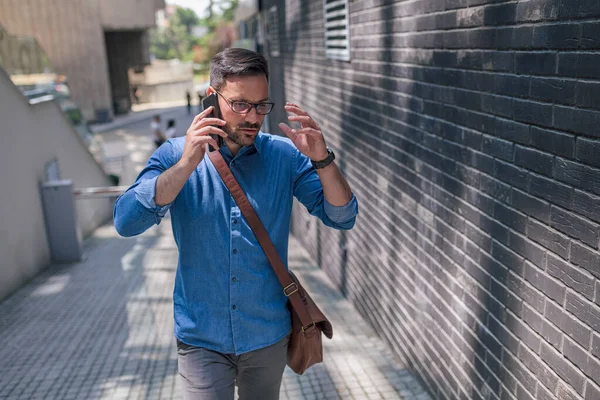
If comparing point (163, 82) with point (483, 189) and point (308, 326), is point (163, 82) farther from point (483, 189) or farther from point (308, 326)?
point (308, 326)

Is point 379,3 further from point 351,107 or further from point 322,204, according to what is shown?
point 322,204

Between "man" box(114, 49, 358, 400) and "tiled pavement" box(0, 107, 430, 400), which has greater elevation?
"man" box(114, 49, 358, 400)

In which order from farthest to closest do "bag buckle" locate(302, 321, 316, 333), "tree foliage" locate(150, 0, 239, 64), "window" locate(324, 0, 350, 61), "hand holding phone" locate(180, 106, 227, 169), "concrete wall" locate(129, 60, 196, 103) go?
"tree foliage" locate(150, 0, 239, 64), "concrete wall" locate(129, 60, 196, 103), "window" locate(324, 0, 350, 61), "bag buckle" locate(302, 321, 316, 333), "hand holding phone" locate(180, 106, 227, 169)

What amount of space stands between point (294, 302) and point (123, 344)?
117 inches

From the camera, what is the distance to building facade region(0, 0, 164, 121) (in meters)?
24.9

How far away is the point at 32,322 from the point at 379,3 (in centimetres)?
406

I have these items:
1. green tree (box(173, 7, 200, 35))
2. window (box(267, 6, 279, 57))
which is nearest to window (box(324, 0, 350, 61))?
window (box(267, 6, 279, 57))

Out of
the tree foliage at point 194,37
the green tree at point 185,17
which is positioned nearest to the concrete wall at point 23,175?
the tree foliage at point 194,37

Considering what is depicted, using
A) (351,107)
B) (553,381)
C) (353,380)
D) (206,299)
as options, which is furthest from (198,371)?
(351,107)

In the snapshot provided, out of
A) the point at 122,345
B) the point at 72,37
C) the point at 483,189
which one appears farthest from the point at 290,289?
the point at 72,37

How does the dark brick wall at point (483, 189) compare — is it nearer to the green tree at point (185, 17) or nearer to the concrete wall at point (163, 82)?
the concrete wall at point (163, 82)

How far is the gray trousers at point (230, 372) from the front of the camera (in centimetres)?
238

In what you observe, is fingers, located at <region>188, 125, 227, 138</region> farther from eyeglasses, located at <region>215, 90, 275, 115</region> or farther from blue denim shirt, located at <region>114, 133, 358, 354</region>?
blue denim shirt, located at <region>114, 133, 358, 354</region>

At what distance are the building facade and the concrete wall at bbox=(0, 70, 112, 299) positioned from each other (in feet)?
57.9
